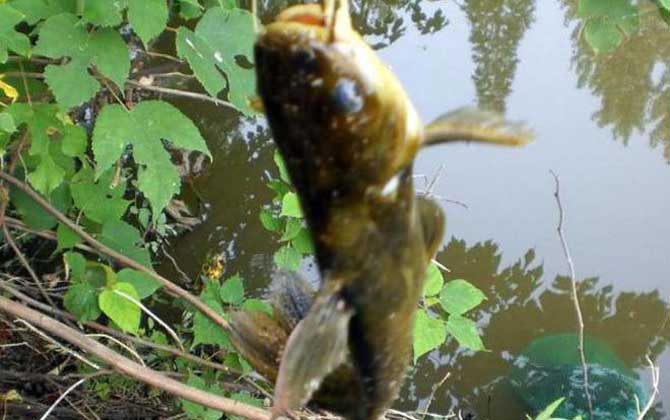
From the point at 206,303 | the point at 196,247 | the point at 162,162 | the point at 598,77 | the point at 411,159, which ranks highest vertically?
the point at 411,159

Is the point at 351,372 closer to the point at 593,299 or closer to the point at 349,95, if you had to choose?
the point at 349,95

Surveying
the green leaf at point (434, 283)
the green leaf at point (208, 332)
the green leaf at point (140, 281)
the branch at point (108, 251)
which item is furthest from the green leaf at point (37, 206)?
the green leaf at point (434, 283)

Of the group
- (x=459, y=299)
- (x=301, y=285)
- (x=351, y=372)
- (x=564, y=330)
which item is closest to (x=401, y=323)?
(x=351, y=372)

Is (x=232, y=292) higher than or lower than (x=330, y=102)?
lower

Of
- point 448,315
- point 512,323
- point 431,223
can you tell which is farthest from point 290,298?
point 512,323

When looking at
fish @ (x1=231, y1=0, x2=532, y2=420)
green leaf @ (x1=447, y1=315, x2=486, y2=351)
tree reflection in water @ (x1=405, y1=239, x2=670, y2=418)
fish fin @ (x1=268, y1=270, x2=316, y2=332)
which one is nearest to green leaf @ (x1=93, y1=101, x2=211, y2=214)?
green leaf @ (x1=447, y1=315, x2=486, y2=351)

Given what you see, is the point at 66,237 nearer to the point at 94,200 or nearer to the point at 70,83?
the point at 94,200

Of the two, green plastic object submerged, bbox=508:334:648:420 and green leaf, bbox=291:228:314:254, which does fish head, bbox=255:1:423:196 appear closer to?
green leaf, bbox=291:228:314:254
